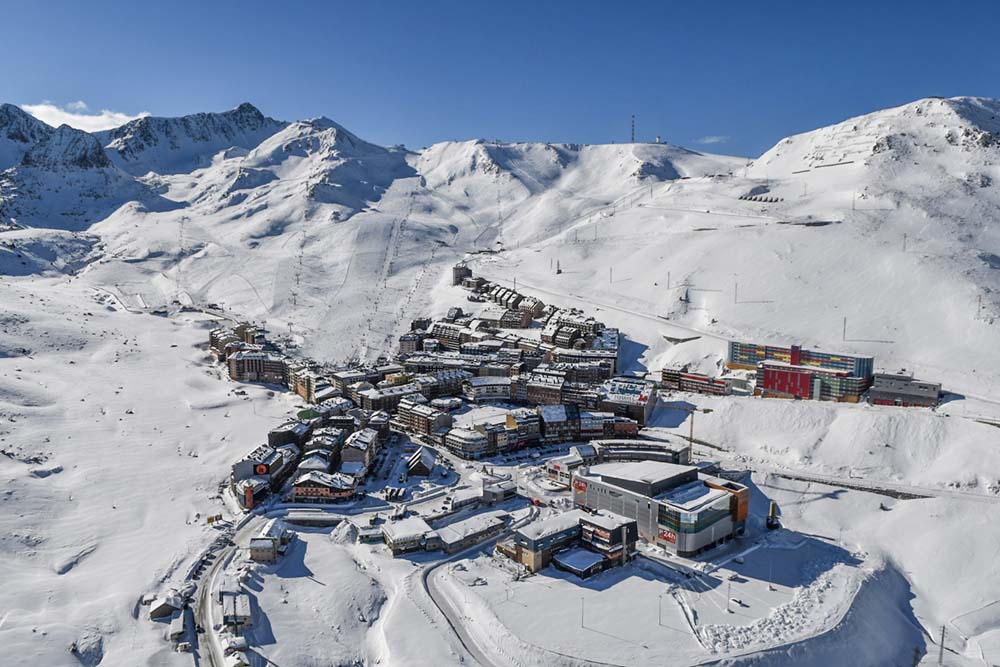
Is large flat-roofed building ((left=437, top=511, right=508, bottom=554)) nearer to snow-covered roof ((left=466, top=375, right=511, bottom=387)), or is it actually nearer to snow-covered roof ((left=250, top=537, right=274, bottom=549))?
snow-covered roof ((left=250, top=537, right=274, bottom=549))

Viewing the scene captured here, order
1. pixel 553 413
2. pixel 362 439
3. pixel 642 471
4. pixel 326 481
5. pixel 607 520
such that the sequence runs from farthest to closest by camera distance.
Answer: pixel 553 413 < pixel 362 439 < pixel 642 471 < pixel 326 481 < pixel 607 520

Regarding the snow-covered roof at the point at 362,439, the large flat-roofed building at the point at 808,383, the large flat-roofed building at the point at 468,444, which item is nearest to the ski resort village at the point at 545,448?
the large flat-roofed building at the point at 468,444

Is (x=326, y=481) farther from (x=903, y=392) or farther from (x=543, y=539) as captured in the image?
(x=903, y=392)

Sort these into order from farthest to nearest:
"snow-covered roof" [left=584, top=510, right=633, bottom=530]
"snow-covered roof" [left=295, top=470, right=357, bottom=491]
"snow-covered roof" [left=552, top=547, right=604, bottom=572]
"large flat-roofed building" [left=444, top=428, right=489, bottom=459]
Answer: "large flat-roofed building" [left=444, top=428, right=489, bottom=459] < "snow-covered roof" [left=295, top=470, right=357, bottom=491] < "snow-covered roof" [left=584, top=510, right=633, bottom=530] < "snow-covered roof" [left=552, top=547, right=604, bottom=572]

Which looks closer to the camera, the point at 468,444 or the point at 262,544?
the point at 262,544

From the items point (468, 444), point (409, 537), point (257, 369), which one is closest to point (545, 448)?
point (468, 444)

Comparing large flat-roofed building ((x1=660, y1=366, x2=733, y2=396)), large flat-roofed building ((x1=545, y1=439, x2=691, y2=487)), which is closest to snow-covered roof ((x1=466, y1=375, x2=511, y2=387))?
large flat-roofed building ((x1=545, y1=439, x2=691, y2=487))

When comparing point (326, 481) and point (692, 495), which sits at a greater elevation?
point (692, 495)
